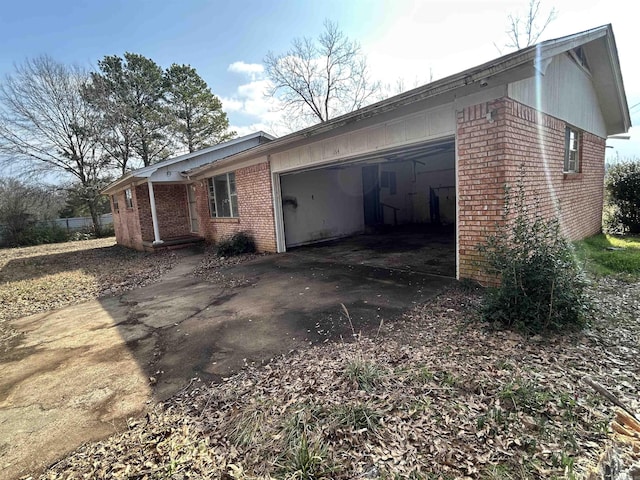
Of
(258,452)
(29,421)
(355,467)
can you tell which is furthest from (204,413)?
(29,421)

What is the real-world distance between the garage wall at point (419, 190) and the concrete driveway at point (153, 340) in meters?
8.82

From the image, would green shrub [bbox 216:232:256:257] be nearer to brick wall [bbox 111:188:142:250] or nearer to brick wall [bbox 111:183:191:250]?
brick wall [bbox 111:183:191:250]

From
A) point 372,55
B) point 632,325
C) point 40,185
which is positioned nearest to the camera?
point 632,325

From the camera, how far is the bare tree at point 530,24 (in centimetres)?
1880

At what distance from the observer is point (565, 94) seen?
21.7 feet

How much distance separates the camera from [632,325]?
361 cm

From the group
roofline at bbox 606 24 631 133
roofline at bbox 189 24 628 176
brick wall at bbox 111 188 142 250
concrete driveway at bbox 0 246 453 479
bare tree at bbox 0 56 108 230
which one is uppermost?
bare tree at bbox 0 56 108 230

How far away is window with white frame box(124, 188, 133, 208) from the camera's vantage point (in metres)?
14.0

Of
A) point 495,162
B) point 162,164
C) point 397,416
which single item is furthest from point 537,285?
point 162,164

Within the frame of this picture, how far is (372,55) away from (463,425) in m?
27.1

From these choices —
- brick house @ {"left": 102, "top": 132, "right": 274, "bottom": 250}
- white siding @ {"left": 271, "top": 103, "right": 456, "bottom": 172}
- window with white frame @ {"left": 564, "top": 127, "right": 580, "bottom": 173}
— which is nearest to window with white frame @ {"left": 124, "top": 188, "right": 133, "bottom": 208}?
brick house @ {"left": 102, "top": 132, "right": 274, "bottom": 250}

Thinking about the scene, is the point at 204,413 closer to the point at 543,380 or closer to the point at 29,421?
the point at 29,421

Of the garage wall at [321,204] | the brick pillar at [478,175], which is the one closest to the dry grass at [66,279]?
the garage wall at [321,204]

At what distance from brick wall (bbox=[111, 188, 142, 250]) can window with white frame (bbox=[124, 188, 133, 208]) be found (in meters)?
0.20
